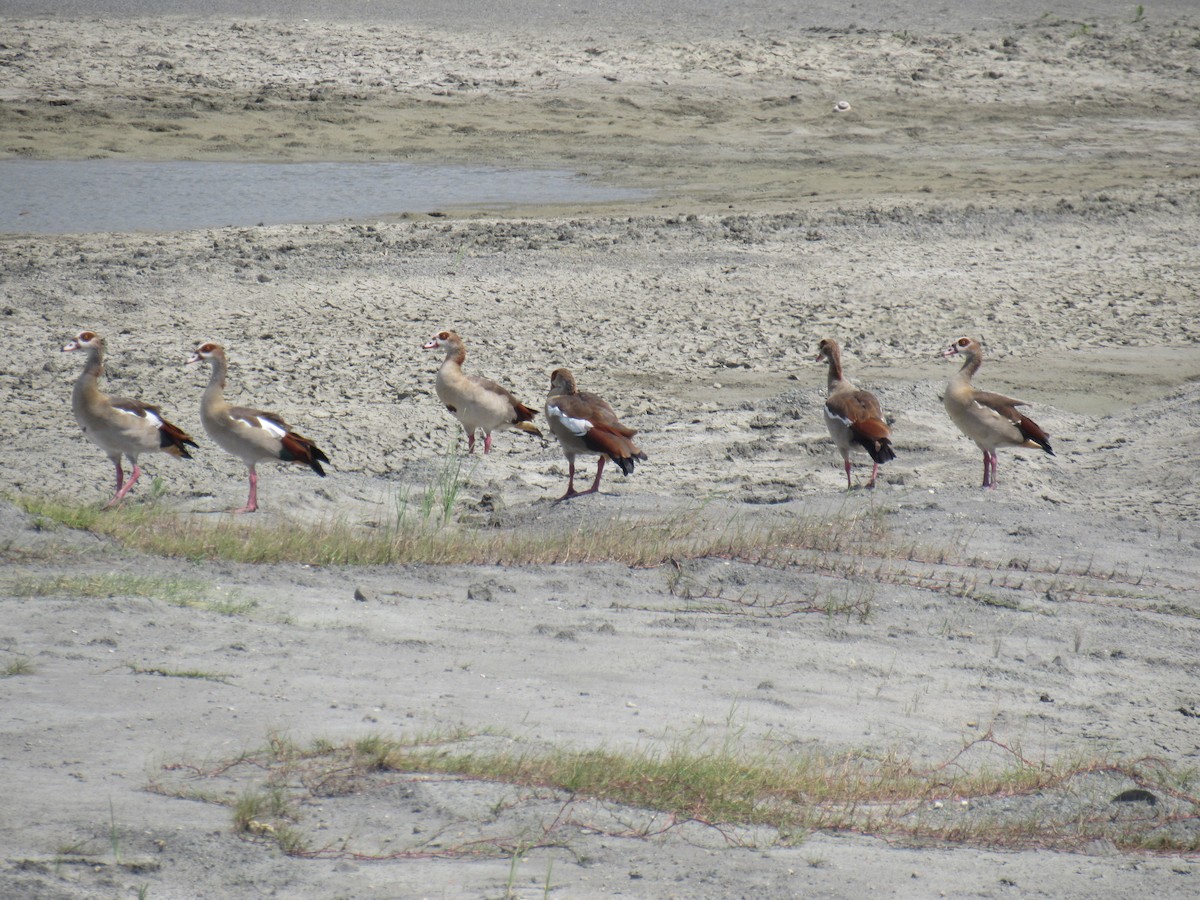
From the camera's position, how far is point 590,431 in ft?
33.8

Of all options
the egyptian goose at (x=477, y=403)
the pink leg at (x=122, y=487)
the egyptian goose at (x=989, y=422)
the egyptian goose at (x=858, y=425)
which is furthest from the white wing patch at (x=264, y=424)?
the egyptian goose at (x=989, y=422)

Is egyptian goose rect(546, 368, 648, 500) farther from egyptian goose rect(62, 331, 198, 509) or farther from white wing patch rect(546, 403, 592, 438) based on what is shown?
egyptian goose rect(62, 331, 198, 509)

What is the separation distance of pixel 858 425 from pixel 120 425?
5268 millimetres

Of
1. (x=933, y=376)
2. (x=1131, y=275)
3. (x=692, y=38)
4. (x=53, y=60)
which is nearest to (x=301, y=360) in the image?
(x=933, y=376)

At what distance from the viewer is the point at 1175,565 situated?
30.2 ft

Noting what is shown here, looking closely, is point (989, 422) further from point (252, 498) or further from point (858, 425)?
point (252, 498)

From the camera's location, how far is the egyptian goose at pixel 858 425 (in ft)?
34.7

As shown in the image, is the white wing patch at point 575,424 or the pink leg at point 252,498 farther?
the white wing patch at point 575,424

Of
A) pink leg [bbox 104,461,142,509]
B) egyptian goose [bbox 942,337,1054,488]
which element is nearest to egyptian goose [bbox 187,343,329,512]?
pink leg [bbox 104,461,142,509]

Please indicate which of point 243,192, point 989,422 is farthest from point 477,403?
point 243,192

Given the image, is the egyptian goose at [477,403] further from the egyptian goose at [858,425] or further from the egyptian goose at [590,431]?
the egyptian goose at [858,425]

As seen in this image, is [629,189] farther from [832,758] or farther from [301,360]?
[832,758]

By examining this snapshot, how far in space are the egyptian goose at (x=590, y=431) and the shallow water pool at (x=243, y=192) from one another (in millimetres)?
8049

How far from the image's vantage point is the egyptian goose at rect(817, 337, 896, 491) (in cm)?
1059
